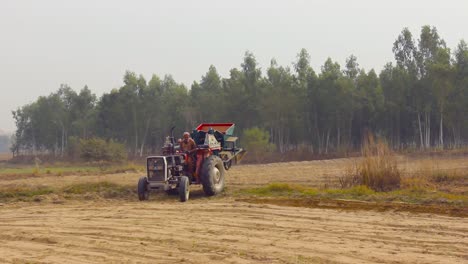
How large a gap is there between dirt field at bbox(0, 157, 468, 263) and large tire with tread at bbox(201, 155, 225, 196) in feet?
7.97

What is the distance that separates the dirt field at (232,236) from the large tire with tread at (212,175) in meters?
2.43

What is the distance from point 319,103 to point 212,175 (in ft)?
110

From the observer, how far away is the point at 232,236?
816 cm

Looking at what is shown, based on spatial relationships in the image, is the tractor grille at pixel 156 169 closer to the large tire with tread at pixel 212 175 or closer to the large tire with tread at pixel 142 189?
the large tire with tread at pixel 142 189

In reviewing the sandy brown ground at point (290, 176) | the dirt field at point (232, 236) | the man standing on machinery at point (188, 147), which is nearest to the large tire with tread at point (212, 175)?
the man standing on machinery at point (188, 147)

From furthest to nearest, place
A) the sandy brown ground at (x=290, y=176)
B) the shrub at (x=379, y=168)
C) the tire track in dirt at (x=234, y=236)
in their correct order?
1. the sandy brown ground at (x=290, y=176)
2. the shrub at (x=379, y=168)
3. the tire track in dirt at (x=234, y=236)

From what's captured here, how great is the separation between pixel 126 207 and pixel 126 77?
156 feet

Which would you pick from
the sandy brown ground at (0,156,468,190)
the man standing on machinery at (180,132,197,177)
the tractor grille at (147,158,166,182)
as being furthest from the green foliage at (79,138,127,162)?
the tractor grille at (147,158,166,182)

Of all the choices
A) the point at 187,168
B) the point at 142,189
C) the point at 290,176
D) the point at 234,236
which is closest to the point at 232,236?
the point at 234,236

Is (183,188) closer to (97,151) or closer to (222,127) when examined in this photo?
(222,127)

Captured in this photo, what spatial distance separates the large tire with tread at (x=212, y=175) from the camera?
14.1m

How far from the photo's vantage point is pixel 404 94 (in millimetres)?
44344

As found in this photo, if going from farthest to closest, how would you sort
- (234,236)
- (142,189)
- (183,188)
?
1. (142,189)
2. (183,188)
3. (234,236)

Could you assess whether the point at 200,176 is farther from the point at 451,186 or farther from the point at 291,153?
the point at 291,153
